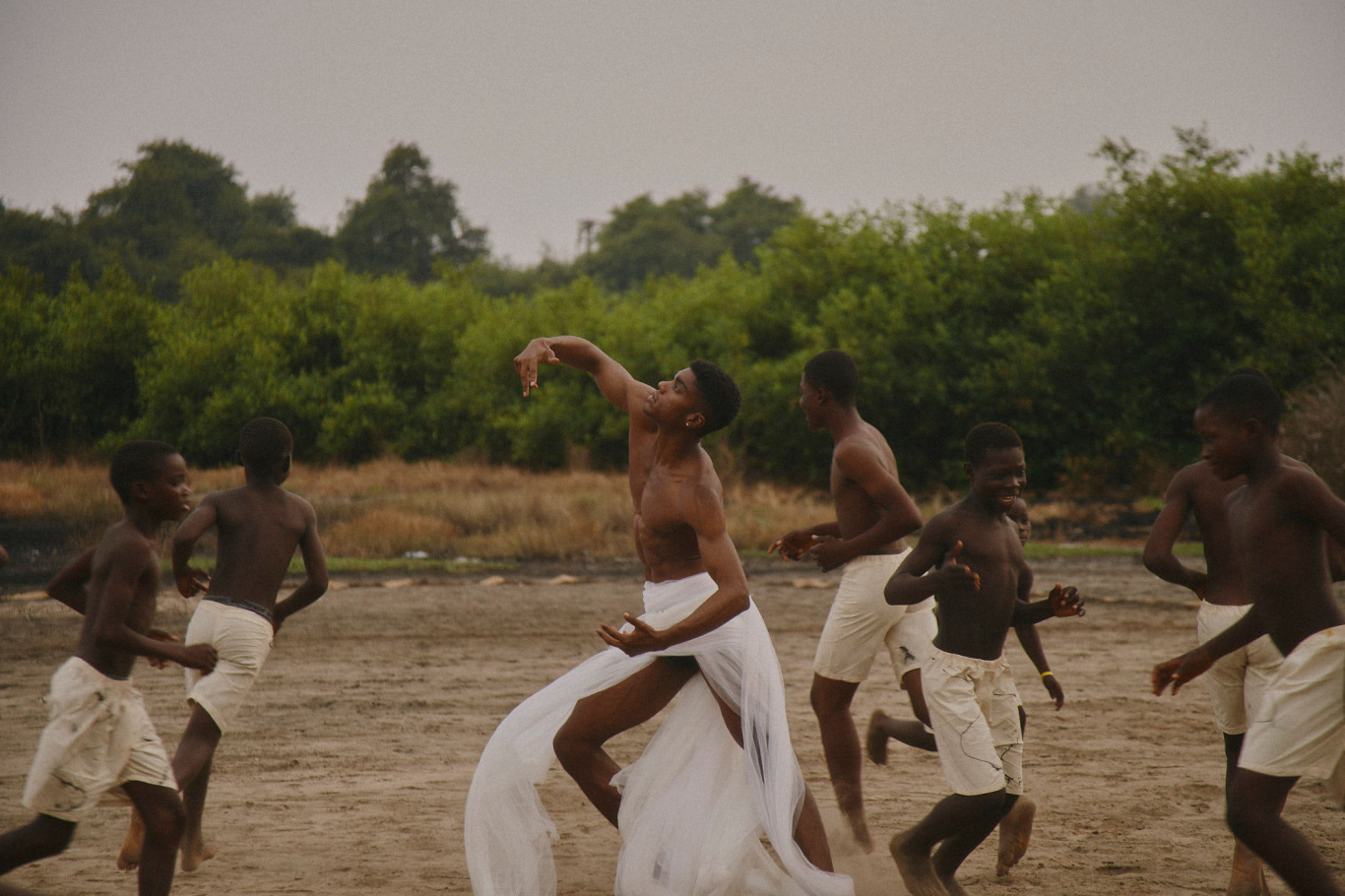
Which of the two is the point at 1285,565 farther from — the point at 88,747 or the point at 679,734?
the point at 88,747

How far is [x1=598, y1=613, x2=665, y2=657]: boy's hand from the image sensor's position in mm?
4121

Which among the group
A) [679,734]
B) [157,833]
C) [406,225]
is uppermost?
[406,225]

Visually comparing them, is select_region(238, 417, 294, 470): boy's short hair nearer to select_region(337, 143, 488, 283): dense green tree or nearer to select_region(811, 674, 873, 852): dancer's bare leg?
select_region(811, 674, 873, 852): dancer's bare leg

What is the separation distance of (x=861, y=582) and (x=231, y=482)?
19.9 m

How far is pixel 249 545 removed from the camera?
5059 mm

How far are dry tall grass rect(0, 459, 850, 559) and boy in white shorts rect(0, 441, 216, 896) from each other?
537 inches

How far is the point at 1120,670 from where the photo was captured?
31.6 ft

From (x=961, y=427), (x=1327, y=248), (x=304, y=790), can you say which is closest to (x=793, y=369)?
(x=961, y=427)

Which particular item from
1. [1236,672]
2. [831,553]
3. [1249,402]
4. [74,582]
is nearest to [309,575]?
[74,582]

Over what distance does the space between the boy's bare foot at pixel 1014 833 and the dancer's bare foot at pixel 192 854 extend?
3270 mm

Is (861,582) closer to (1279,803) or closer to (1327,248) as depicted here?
(1279,803)

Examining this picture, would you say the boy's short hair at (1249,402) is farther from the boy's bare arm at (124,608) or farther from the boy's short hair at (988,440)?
the boy's bare arm at (124,608)

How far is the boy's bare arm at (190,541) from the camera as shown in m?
4.92

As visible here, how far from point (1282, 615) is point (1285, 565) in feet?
0.53
